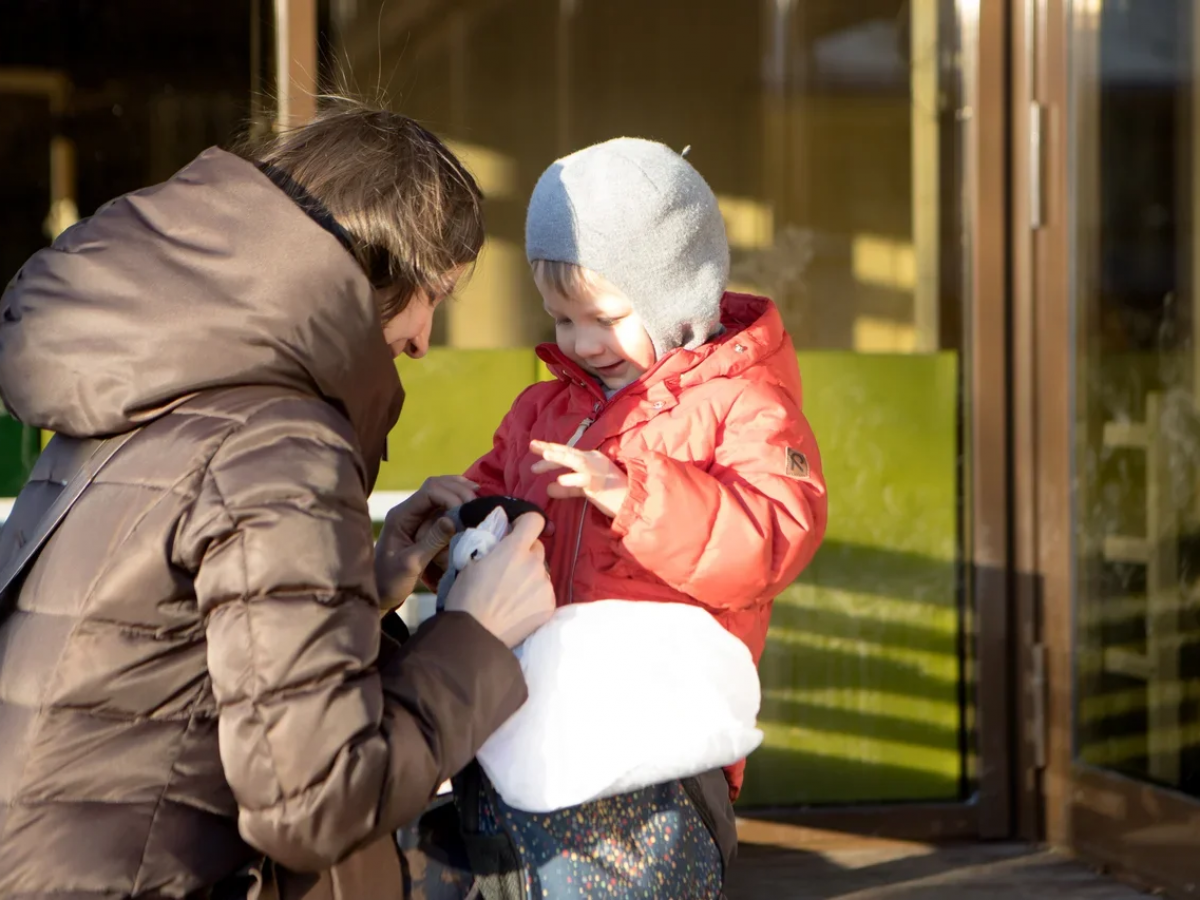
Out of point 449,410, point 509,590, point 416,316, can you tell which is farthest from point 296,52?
point 509,590

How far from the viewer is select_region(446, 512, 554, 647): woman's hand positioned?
5.35 ft

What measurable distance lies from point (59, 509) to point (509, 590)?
48cm

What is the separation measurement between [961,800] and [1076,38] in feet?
7.00

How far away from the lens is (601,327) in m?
2.12

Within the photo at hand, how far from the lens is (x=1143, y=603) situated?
392 centimetres

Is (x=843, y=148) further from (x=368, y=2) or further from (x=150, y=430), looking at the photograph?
(x=150, y=430)

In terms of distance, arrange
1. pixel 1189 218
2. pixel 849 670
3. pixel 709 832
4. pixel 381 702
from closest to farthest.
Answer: pixel 381 702
pixel 709 832
pixel 1189 218
pixel 849 670

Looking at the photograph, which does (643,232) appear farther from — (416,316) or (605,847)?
(605,847)

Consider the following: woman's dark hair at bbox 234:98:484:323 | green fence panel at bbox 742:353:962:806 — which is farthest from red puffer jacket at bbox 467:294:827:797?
green fence panel at bbox 742:353:962:806

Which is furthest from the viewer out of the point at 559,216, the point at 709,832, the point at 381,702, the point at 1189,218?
the point at 1189,218

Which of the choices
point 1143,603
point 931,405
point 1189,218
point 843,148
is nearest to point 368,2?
point 843,148

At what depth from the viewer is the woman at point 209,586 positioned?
1357mm

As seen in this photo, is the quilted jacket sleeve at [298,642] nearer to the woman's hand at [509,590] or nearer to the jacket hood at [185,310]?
the jacket hood at [185,310]

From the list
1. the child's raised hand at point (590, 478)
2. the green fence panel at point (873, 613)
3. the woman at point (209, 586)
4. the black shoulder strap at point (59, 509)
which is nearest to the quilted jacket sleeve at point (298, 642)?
the woman at point (209, 586)
